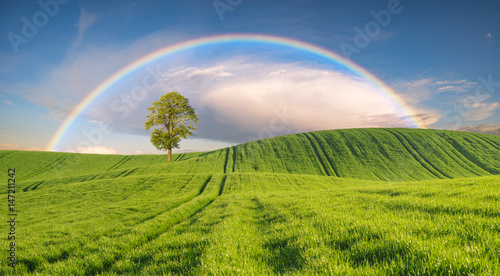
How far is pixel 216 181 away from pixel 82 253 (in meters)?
36.6

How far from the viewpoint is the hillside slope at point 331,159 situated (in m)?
70.5

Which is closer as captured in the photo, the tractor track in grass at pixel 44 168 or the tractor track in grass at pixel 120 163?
the tractor track in grass at pixel 44 168

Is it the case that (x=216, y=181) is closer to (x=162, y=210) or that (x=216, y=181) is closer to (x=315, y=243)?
(x=162, y=210)

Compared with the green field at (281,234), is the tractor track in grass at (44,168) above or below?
above

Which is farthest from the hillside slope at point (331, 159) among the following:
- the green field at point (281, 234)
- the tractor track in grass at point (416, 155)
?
the green field at point (281, 234)

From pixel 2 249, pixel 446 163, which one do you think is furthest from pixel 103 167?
pixel 446 163

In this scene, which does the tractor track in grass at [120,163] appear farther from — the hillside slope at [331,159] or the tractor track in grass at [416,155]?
the tractor track in grass at [416,155]

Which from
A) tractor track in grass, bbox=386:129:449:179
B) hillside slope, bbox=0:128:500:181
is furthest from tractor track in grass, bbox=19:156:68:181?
tractor track in grass, bbox=386:129:449:179

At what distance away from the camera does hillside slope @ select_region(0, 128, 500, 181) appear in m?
70.5

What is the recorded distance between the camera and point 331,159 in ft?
263

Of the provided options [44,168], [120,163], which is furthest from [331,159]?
[44,168]

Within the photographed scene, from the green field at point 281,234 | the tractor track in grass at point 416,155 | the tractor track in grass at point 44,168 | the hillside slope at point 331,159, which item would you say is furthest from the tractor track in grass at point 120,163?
the tractor track in grass at point 416,155

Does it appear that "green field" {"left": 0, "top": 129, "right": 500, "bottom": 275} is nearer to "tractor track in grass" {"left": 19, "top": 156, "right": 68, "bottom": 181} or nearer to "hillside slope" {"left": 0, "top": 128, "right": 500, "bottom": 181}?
"hillside slope" {"left": 0, "top": 128, "right": 500, "bottom": 181}

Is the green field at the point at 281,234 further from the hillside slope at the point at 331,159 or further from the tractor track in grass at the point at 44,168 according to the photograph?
the tractor track in grass at the point at 44,168
